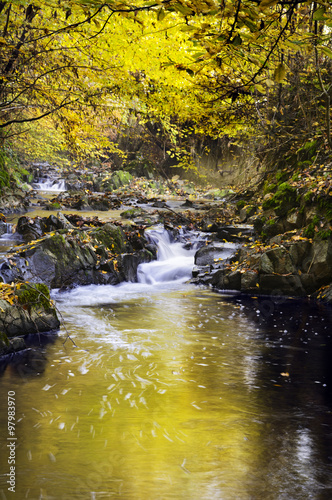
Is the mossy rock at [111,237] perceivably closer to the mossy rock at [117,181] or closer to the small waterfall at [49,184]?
the mossy rock at [117,181]

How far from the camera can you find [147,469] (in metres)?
3.39

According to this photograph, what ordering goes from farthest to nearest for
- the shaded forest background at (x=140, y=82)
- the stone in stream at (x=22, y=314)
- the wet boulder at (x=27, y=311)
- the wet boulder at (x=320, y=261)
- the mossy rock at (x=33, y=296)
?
the wet boulder at (x=320, y=261) < the shaded forest background at (x=140, y=82) < the mossy rock at (x=33, y=296) < the wet boulder at (x=27, y=311) < the stone in stream at (x=22, y=314)

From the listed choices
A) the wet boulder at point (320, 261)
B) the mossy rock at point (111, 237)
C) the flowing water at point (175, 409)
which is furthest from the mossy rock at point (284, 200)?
the mossy rock at point (111, 237)

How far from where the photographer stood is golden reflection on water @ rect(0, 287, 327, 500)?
324cm

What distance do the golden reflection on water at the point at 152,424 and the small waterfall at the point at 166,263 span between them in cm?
452

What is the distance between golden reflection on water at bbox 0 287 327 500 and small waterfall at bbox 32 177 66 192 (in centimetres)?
2394

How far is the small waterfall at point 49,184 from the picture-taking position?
95.4 feet

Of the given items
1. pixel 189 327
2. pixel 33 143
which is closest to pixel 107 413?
pixel 189 327

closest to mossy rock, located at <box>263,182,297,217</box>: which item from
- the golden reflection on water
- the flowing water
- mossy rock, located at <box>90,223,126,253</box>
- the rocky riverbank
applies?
the rocky riverbank

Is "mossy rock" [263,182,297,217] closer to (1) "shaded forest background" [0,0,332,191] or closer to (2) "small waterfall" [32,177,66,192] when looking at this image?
(1) "shaded forest background" [0,0,332,191]

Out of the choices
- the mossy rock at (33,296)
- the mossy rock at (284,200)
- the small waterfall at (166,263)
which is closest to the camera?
the mossy rock at (33,296)

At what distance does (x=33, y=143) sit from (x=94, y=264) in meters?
13.0

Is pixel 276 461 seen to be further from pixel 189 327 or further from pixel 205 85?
pixel 205 85

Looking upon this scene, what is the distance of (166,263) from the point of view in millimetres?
12445
